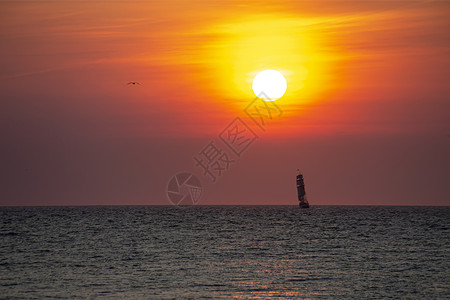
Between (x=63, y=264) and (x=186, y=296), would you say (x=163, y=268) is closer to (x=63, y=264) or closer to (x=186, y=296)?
(x=63, y=264)

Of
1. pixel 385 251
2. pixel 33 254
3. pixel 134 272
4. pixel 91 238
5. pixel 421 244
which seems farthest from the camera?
pixel 91 238

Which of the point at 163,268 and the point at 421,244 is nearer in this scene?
the point at 163,268

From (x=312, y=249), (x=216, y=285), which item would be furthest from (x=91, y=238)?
(x=216, y=285)

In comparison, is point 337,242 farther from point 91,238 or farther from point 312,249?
point 91,238

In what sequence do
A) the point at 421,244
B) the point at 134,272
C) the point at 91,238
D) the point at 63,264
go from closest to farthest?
the point at 134,272
the point at 63,264
the point at 421,244
the point at 91,238

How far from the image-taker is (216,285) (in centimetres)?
4119

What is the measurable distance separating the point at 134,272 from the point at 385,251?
3070 cm

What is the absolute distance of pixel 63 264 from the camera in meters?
52.2

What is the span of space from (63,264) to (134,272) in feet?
27.7

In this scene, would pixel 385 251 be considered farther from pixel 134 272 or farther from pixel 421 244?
pixel 134 272

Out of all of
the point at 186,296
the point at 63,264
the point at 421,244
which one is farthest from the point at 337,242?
the point at 186,296

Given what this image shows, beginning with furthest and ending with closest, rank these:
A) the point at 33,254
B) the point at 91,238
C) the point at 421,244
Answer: the point at 91,238 < the point at 421,244 < the point at 33,254

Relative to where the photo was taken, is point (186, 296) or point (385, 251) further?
point (385, 251)

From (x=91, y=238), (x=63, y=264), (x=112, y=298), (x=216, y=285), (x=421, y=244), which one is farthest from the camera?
(x=91, y=238)
